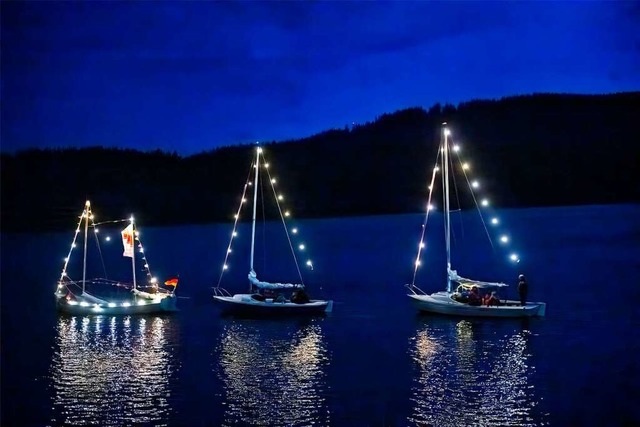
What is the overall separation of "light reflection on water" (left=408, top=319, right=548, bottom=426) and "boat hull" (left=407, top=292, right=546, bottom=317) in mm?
999

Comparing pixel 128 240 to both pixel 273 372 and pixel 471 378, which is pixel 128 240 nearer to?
pixel 273 372

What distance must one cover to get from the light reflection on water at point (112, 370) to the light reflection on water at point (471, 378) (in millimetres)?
10532

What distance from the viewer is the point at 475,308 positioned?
4656cm

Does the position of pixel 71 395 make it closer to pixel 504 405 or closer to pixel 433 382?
pixel 433 382

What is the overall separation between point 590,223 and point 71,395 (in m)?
137

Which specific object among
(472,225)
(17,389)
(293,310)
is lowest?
(17,389)

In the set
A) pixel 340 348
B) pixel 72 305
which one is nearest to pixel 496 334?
pixel 340 348

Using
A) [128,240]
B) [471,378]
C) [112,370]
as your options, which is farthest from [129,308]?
[471,378]

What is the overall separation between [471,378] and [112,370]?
16621 mm

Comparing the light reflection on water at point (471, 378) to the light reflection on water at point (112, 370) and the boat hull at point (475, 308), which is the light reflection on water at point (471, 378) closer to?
the boat hull at point (475, 308)

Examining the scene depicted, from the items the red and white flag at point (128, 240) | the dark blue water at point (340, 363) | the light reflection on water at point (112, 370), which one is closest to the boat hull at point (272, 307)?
the dark blue water at point (340, 363)

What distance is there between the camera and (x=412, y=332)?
148ft

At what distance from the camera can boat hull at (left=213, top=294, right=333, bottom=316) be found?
162 feet

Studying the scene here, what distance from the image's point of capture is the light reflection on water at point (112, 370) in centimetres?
3059
